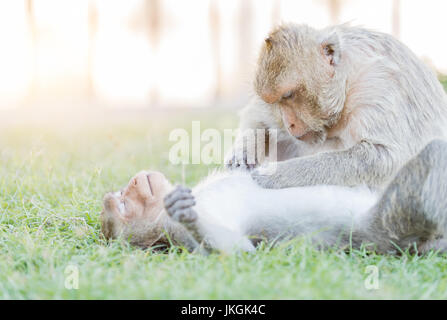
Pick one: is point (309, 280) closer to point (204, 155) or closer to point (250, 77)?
point (250, 77)

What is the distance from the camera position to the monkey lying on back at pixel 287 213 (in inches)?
131

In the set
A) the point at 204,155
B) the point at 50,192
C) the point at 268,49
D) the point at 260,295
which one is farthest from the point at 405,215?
the point at 204,155

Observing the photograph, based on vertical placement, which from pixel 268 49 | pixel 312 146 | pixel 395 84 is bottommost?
pixel 312 146

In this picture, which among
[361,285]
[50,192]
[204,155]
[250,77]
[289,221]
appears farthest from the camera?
[204,155]

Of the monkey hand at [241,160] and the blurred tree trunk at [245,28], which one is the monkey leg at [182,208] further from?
the blurred tree trunk at [245,28]

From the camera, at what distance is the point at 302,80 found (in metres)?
3.95

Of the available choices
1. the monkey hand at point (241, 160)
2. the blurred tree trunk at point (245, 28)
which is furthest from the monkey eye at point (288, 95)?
the blurred tree trunk at point (245, 28)

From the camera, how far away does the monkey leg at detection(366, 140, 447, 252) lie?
330 centimetres

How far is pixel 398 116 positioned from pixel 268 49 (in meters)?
1.05

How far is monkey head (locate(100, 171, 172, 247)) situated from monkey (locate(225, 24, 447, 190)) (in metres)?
0.75

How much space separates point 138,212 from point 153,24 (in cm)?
1930

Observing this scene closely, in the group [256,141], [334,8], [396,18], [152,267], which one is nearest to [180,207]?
[152,267]

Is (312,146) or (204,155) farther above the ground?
(312,146)
